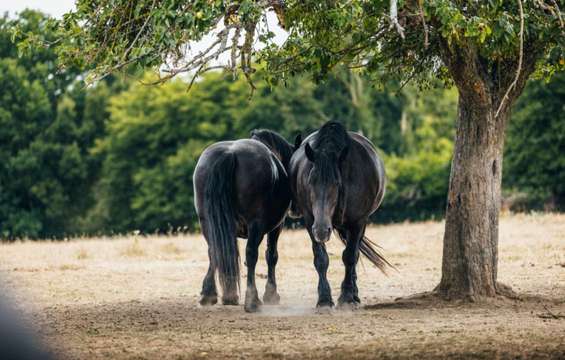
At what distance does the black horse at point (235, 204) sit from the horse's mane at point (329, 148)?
2.65 feet

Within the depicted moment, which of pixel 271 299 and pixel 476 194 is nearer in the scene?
pixel 476 194

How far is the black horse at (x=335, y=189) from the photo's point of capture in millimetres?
11070

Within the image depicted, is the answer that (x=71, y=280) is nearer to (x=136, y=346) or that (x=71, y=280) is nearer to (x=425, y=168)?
(x=136, y=346)

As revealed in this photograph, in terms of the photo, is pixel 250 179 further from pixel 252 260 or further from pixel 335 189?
pixel 335 189

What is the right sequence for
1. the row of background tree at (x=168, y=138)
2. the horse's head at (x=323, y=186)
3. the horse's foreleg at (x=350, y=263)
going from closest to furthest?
the horse's head at (x=323, y=186)
the horse's foreleg at (x=350, y=263)
the row of background tree at (x=168, y=138)

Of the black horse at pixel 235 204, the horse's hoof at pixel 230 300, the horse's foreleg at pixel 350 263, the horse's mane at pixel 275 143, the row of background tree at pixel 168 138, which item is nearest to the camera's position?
the black horse at pixel 235 204

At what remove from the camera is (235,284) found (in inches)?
444

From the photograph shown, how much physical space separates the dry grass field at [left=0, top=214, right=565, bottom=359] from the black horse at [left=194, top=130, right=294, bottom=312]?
0.39 metres

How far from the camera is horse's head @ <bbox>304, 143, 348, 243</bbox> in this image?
10914 millimetres

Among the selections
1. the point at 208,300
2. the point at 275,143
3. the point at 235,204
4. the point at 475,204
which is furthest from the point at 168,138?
the point at 475,204

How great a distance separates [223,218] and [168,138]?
45.4m

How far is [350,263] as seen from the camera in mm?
11797

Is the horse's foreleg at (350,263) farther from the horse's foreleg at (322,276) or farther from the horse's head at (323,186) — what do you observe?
the horse's head at (323,186)

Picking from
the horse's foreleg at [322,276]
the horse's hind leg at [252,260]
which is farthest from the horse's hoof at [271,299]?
the horse's foreleg at [322,276]
